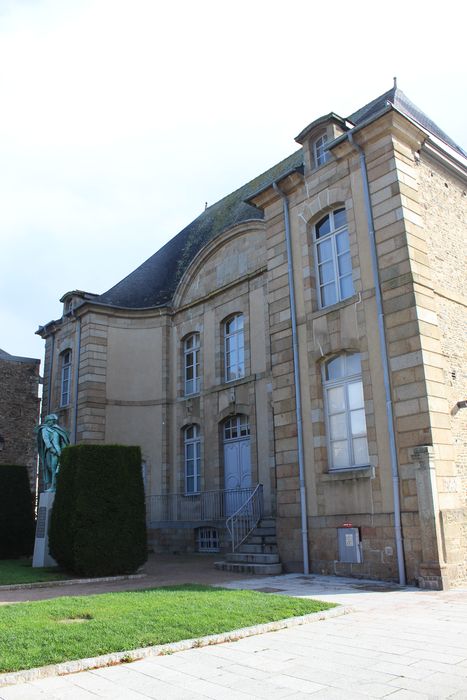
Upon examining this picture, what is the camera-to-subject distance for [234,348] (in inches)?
637

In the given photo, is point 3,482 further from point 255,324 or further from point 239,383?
point 255,324

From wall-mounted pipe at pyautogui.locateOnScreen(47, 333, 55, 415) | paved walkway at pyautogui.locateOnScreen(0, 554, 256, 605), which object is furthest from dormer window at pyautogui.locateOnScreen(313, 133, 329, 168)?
wall-mounted pipe at pyautogui.locateOnScreen(47, 333, 55, 415)

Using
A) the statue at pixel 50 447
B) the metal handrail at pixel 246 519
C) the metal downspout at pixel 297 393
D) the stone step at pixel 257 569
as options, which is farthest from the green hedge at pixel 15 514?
the metal downspout at pixel 297 393

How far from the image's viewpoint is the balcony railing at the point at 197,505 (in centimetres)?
1458

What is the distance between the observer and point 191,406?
55.6 ft

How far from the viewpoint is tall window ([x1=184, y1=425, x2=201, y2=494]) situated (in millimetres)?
16547

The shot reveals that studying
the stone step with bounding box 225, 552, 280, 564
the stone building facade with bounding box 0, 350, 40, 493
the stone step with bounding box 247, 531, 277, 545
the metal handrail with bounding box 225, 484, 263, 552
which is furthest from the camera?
the stone building facade with bounding box 0, 350, 40, 493

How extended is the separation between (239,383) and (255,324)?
1522 mm

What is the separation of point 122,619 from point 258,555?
18.0 feet

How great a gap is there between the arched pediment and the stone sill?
22.1 feet

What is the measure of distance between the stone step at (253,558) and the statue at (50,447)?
4359 mm

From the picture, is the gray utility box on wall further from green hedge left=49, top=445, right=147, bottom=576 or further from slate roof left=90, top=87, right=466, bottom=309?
slate roof left=90, top=87, right=466, bottom=309

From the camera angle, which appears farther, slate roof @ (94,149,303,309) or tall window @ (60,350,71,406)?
tall window @ (60,350,71,406)

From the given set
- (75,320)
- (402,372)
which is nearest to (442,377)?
(402,372)
